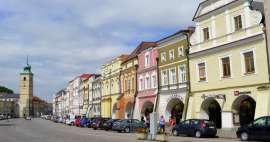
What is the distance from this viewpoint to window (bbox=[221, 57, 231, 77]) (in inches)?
1422

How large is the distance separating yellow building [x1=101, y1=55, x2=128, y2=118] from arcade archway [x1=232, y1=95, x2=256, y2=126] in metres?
31.3

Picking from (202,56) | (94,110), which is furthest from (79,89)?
(202,56)

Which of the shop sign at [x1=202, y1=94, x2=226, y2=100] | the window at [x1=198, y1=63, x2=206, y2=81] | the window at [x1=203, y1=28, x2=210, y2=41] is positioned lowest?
the shop sign at [x1=202, y1=94, x2=226, y2=100]

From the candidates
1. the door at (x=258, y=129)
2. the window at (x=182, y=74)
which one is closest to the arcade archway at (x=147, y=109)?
the window at (x=182, y=74)

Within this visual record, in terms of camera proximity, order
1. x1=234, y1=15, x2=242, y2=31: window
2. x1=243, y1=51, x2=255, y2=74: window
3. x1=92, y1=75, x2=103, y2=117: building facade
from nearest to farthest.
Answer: x1=243, y1=51, x2=255, y2=74: window
x1=234, y1=15, x2=242, y2=31: window
x1=92, y1=75, x2=103, y2=117: building facade

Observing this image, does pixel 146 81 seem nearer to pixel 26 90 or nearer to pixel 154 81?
pixel 154 81

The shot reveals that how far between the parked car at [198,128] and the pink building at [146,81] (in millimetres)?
16609

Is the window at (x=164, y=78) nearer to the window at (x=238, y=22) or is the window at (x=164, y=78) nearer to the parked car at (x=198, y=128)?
the window at (x=238, y=22)

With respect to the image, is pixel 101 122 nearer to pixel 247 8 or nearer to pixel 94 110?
pixel 247 8

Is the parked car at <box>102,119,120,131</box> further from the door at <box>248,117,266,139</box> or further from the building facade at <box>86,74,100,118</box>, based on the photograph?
the building facade at <box>86,74,100,118</box>

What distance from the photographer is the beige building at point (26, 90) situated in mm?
183625

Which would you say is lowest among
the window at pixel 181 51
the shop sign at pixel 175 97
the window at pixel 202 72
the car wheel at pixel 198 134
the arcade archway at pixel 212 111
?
the car wheel at pixel 198 134

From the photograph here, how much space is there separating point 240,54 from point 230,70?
194 cm

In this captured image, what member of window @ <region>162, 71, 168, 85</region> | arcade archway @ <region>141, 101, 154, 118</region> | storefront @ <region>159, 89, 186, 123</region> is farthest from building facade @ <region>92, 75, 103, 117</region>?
storefront @ <region>159, 89, 186, 123</region>
